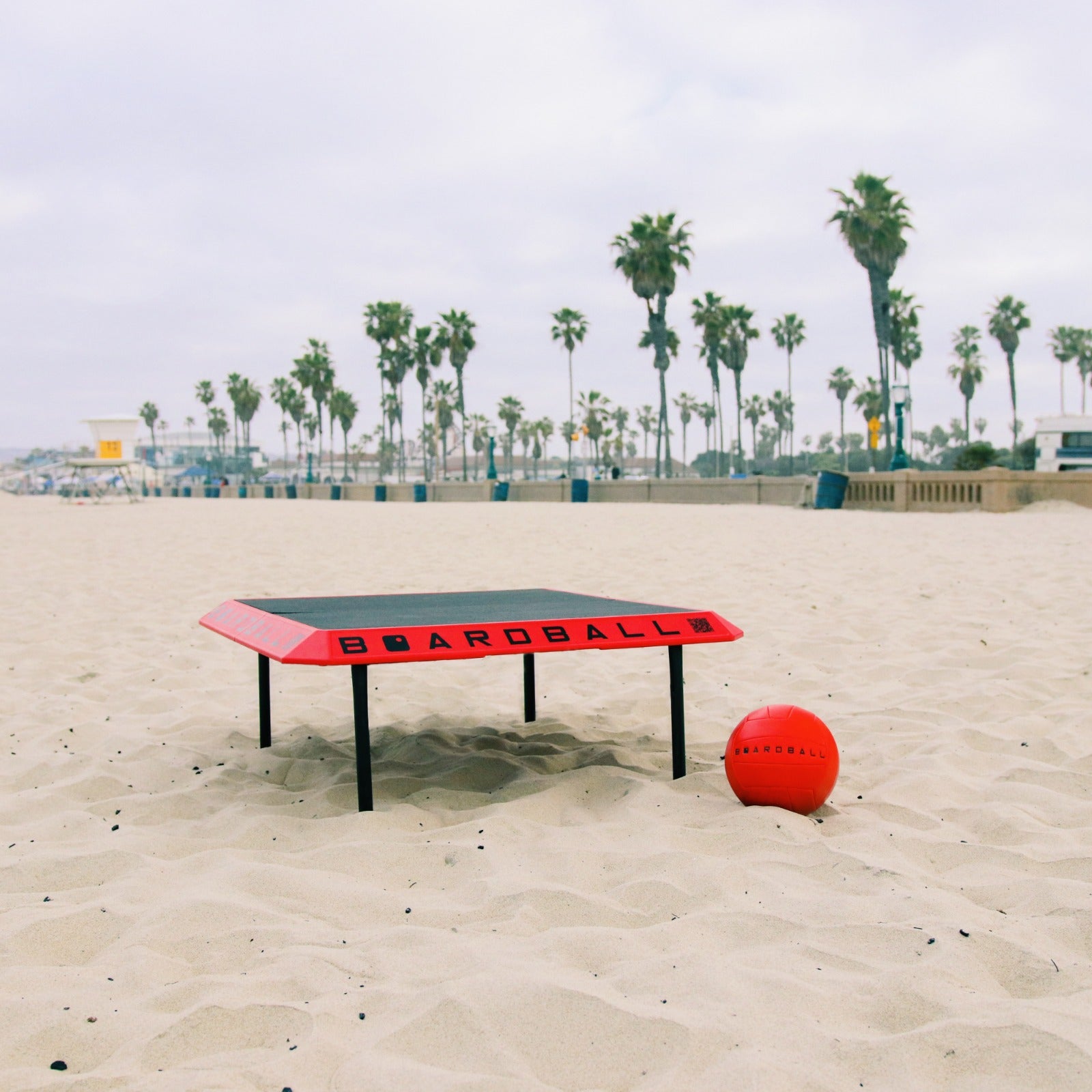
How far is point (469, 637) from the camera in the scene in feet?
12.3

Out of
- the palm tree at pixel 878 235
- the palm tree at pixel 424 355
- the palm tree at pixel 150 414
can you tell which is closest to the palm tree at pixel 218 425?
the palm tree at pixel 150 414

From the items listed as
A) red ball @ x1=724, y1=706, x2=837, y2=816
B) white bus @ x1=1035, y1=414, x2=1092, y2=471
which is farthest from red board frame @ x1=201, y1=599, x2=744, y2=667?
white bus @ x1=1035, y1=414, x2=1092, y2=471

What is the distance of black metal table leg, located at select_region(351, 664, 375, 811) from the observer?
142 inches

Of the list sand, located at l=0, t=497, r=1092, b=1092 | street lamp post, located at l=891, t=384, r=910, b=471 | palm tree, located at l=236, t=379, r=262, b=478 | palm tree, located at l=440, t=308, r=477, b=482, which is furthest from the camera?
palm tree, located at l=236, t=379, r=262, b=478

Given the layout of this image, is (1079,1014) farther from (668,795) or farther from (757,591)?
(757,591)

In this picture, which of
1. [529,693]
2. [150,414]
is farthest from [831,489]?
[150,414]

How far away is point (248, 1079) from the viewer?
2078 mm

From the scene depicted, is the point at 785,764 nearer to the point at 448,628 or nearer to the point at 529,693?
the point at 448,628

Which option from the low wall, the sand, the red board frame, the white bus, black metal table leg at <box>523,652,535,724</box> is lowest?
the sand

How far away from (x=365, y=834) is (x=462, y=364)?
7156 cm

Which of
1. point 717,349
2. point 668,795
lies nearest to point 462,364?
point 717,349

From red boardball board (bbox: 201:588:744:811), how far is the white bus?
3879cm

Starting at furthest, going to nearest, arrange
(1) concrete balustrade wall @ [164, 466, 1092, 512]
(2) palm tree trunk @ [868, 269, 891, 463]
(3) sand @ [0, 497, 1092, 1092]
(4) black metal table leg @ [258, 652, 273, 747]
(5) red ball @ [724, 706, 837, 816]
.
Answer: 1. (2) palm tree trunk @ [868, 269, 891, 463]
2. (1) concrete balustrade wall @ [164, 466, 1092, 512]
3. (4) black metal table leg @ [258, 652, 273, 747]
4. (5) red ball @ [724, 706, 837, 816]
5. (3) sand @ [0, 497, 1092, 1092]

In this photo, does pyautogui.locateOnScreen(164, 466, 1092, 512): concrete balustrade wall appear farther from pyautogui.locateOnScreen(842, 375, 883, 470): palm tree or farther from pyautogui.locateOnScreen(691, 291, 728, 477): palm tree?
pyautogui.locateOnScreen(842, 375, 883, 470): palm tree
